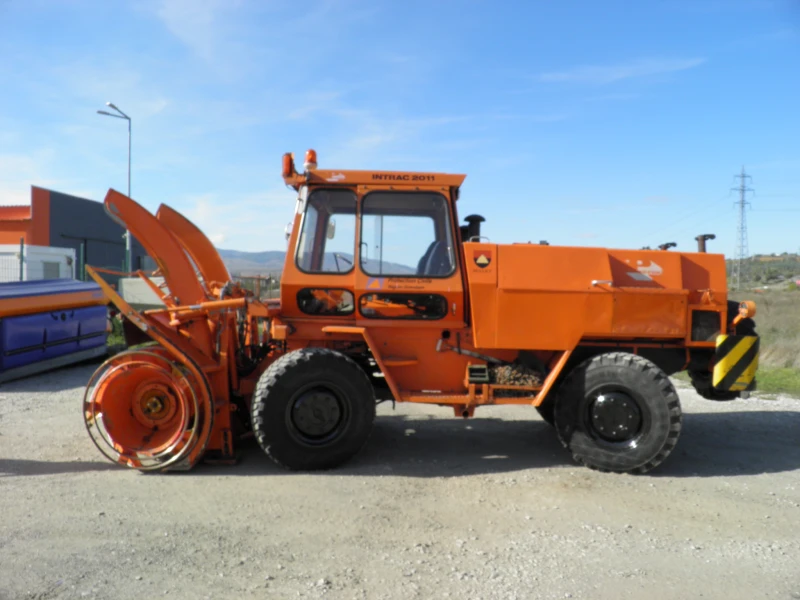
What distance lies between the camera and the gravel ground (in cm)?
326

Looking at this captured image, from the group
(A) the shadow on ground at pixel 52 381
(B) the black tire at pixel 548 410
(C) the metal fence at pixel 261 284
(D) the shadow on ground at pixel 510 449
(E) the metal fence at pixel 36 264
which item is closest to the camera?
(D) the shadow on ground at pixel 510 449

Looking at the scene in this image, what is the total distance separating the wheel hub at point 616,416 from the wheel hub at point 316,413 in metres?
2.15

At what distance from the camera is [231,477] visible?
4863mm

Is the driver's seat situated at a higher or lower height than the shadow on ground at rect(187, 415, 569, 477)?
higher

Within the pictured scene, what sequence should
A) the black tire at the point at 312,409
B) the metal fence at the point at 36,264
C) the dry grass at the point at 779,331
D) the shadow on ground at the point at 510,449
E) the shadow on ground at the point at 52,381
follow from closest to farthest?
the black tire at the point at 312,409 < the shadow on ground at the point at 510,449 < the shadow on ground at the point at 52,381 < the dry grass at the point at 779,331 < the metal fence at the point at 36,264

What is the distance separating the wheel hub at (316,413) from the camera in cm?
494

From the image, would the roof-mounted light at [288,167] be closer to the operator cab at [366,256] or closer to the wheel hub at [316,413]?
the operator cab at [366,256]

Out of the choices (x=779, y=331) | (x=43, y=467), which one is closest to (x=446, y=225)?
(x=43, y=467)

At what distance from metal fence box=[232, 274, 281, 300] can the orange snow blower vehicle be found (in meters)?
0.16

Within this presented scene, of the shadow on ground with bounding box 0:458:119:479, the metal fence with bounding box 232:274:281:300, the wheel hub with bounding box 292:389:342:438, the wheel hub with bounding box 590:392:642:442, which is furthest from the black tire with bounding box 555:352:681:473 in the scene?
the shadow on ground with bounding box 0:458:119:479

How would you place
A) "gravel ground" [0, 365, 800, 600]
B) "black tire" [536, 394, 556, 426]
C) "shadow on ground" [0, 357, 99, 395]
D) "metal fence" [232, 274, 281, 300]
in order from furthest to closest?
"shadow on ground" [0, 357, 99, 395]
"black tire" [536, 394, 556, 426]
"metal fence" [232, 274, 281, 300]
"gravel ground" [0, 365, 800, 600]

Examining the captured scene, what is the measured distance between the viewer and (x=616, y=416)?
5.04 meters

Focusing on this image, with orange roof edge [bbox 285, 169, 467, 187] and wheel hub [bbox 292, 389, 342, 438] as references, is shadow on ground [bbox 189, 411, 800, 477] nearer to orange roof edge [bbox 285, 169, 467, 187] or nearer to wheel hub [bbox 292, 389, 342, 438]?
wheel hub [bbox 292, 389, 342, 438]

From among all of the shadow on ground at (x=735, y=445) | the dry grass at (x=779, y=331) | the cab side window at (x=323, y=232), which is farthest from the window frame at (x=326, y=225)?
the dry grass at (x=779, y=331)
